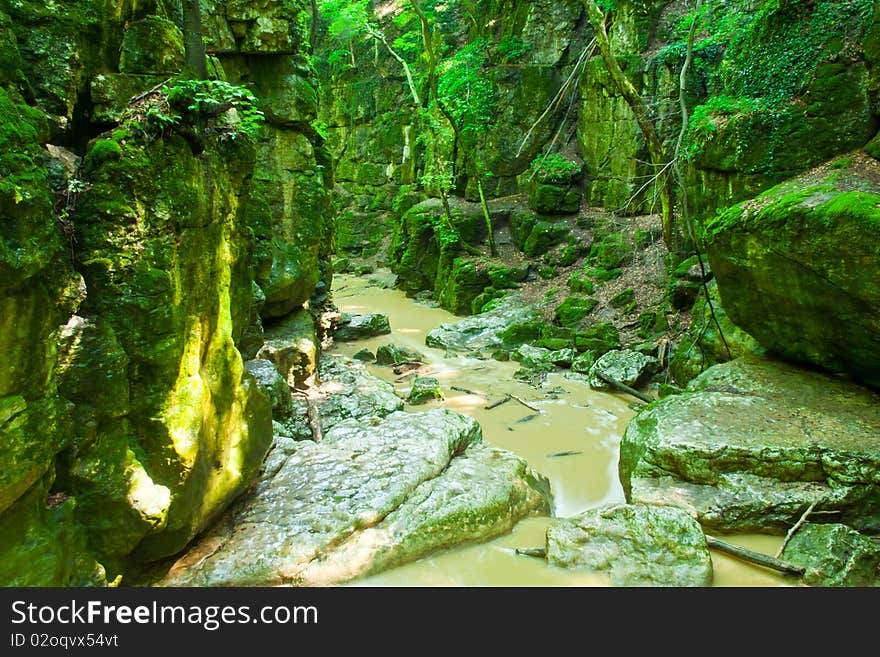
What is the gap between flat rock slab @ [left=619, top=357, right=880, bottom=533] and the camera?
15.6 feet

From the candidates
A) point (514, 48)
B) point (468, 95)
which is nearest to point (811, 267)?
point (468, 95)

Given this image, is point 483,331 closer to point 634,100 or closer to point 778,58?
point 634,100

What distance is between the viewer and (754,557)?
13.9 ft

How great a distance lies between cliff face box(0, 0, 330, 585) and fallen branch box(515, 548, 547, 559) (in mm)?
2441

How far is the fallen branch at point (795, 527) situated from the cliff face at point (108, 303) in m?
4.51

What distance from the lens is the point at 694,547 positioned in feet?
13.5

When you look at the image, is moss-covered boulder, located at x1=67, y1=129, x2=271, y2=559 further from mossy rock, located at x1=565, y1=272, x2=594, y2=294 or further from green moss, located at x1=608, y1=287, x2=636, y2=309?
mossy rock, located at x1=565, y1=272, x2=594, y2=294

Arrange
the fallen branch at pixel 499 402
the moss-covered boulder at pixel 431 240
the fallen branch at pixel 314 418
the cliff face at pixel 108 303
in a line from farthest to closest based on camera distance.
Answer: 1. the moss-covered boulder at pixel 431 240
2. the fallen branch at pixel 499 402
3. the fallen branch at pixel 314 418
4. the cliff face at pixel 108 303

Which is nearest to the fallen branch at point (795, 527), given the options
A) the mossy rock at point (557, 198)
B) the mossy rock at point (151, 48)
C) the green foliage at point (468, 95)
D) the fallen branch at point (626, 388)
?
the fallen branch at point (626, 388)

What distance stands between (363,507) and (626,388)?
5.84 metres

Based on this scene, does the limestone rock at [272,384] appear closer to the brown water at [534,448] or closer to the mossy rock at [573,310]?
the brown water at [534,448]

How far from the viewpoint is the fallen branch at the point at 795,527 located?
4.31m

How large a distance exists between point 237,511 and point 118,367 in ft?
6.29
